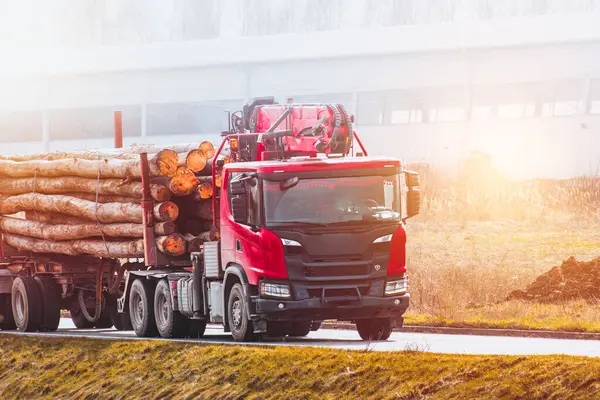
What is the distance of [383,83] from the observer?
5394 centimetres

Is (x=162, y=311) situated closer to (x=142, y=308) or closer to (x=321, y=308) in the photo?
(x=142, y=308)

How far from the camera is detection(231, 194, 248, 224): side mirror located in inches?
805

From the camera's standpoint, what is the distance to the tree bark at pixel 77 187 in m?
24.1

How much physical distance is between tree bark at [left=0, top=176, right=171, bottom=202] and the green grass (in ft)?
9.82

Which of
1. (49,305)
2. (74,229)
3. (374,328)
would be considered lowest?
(49,305)

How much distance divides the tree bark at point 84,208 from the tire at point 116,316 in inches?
76.8

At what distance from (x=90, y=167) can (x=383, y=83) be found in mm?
28978

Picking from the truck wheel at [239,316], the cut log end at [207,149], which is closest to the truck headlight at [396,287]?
the truck wheel at [239,316]

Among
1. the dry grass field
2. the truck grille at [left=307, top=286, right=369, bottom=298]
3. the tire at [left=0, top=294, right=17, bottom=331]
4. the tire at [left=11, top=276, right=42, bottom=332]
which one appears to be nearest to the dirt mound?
the dry grass field

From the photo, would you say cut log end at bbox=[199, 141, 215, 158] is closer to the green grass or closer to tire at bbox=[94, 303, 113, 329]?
the green grass

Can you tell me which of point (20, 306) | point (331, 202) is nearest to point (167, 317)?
point (331, 202)

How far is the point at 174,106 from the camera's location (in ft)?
193

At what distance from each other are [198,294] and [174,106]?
121ft

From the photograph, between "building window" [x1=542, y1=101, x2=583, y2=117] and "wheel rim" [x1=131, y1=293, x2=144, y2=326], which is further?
"building window" [x1=542, y1=101, x2=583, y2=117]
